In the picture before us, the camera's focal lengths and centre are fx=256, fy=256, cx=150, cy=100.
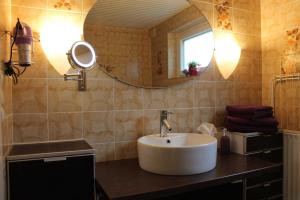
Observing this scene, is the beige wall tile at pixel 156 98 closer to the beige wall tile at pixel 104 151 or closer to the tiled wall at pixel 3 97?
the beige wall tile at pixel 104 151

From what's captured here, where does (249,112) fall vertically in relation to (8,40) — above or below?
below

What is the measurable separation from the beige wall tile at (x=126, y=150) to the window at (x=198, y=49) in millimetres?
690

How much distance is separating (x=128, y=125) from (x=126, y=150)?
165 millimetres

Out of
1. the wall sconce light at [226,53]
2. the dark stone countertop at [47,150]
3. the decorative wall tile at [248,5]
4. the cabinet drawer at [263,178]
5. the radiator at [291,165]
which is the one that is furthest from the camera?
the decorative wall tile at [248,5]

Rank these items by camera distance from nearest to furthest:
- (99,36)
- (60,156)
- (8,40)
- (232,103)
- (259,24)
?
(60,156)
(8,40)
(99,36)
(232,103)
(259,24)

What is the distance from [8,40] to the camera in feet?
4.38

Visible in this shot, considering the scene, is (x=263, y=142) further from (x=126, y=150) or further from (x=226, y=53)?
(x=126, y=150)

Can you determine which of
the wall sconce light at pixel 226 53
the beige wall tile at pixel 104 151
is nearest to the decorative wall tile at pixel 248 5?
the wall sconce light at pixel 226 53

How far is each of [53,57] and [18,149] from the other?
0.54 metres

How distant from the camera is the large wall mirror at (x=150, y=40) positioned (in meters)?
1.62

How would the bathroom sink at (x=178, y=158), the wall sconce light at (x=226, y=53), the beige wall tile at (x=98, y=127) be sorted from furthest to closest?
the wall sconce light at (x=226, y=53), the beige wall tile at (x=98, y=127), the bathroom sink at (x=178, y=158)

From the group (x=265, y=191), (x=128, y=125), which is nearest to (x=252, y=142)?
(x=265, y=191)

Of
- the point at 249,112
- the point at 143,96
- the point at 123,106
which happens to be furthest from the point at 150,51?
the point at 249,112

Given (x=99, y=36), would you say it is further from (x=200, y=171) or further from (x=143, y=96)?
(x=200, y=171)
